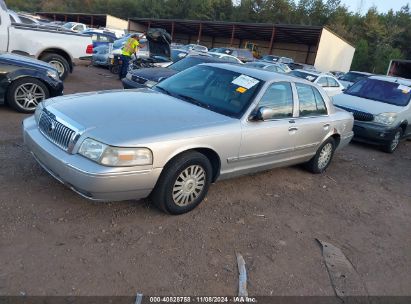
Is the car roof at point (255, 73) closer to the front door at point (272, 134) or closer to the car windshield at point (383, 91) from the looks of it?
the front door at point (272, 134)

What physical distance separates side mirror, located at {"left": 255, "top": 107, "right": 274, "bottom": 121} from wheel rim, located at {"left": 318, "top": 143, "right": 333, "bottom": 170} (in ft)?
6.75

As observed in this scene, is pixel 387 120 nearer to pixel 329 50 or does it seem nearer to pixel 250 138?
pixel 250 138

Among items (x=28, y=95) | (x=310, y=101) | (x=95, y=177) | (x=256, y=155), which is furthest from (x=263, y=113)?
(x=28, y=95)

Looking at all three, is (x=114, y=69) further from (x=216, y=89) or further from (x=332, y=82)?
(x=216, y=89)

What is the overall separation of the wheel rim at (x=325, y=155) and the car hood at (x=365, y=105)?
125 inches

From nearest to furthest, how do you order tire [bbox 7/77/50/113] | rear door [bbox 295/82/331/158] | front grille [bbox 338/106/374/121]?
rear door [bbox 295/82/331/158]
tire [bbox 7/77/50/113]
front grille [bbox 338/106/374/121]

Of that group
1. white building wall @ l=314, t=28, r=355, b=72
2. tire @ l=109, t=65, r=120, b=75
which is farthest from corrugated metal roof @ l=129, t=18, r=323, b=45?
tire @ l=109, t=65, r=120, b=75

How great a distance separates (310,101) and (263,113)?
1505mm

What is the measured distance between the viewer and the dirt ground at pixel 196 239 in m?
3.03

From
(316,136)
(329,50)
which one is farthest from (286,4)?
(316,136)

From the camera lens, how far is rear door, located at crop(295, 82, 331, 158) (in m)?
5.34

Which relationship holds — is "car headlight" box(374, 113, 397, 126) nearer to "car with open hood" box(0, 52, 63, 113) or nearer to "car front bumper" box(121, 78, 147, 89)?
"car front bumper" box(121, 78, 147, 89)

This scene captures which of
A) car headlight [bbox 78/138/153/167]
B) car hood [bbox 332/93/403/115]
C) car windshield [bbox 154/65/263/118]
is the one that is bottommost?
car hood [bbox 332/93/403/115]

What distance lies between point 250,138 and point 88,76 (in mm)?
10496
